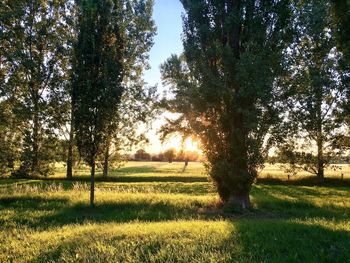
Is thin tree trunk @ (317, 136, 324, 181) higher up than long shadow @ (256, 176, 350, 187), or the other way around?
thin tree trunk @ (317, 136, 324, 181)

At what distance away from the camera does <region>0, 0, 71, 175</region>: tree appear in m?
34.3

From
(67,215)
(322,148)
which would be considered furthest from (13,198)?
(322,148)

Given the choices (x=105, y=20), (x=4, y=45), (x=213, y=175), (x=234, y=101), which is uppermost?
(x=4, y=45)

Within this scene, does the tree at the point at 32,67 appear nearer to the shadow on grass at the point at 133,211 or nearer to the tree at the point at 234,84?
the shadow on grass at the point at 133,211

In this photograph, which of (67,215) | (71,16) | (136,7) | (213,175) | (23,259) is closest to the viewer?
(23,259)

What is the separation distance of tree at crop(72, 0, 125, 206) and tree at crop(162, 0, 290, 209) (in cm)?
424

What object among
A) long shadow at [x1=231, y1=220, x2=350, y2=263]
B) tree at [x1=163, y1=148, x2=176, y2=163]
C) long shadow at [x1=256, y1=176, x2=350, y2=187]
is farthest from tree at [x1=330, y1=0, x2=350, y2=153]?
tree at [x1=163, y1=148, x2=176, y2=163]

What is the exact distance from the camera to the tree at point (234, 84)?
18.0 meters

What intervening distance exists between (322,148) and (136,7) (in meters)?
26.7

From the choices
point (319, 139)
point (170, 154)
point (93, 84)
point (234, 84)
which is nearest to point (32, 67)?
point (93, 84)

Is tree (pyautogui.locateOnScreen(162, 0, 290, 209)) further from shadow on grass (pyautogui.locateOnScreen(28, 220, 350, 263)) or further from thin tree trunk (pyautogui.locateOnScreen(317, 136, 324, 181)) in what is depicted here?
thin tree trunk (pyautogui.locateOnScreen(317, 136, 324, 181))

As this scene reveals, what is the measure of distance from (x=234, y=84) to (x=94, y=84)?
8176 millimetres

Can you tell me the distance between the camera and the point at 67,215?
696 inches

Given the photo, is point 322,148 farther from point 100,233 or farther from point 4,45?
point 4,45
